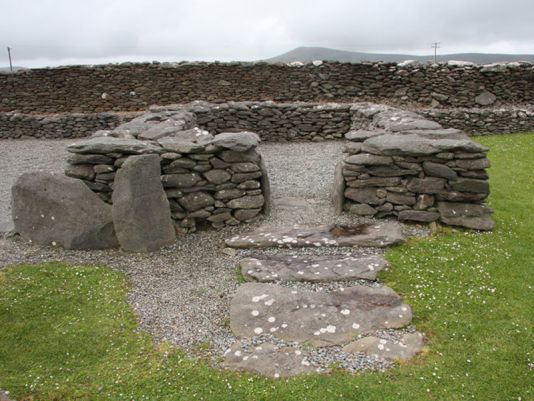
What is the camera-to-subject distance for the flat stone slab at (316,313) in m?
5.59

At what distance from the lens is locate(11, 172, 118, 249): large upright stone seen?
790 cm

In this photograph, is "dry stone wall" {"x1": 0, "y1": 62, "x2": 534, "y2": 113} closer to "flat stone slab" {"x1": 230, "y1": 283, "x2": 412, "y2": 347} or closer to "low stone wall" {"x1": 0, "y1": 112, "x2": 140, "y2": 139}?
"low stone wall" {"x1": 0, "y1": 112, "x2": 140, "y2": 139}

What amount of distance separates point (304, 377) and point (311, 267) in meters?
2.33

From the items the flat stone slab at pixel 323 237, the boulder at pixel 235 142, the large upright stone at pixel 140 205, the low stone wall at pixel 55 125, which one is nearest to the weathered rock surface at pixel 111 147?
the large upright stone at pixel 140 205

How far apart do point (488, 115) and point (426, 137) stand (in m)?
11.8

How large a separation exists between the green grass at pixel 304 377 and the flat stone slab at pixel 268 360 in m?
0.14

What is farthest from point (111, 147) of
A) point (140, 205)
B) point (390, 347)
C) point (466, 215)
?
point (466, 215)

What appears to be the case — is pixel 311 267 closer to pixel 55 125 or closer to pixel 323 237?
pixel 323 237

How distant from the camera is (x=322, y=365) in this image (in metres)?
5.07

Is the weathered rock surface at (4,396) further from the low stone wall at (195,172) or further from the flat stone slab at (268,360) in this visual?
the low stone wall at (195,172)

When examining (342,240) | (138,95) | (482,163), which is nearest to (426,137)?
(482,163)

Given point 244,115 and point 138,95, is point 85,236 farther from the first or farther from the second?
point 138,95

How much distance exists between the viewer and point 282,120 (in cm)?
1766

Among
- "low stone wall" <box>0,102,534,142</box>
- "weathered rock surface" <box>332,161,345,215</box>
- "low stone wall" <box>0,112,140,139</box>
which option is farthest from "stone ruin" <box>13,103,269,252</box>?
"low stone wall" <box>0,112,140,139</box>
